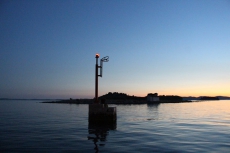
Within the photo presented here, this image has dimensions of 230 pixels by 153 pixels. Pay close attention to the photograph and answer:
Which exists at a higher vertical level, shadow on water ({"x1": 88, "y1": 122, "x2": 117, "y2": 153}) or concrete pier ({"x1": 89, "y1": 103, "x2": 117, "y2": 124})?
concrete pier ({"x1": 89, "y1": 103, "x2": 117, "y2": 124})

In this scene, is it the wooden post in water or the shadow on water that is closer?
the shadow on water

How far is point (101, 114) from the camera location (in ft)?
84.8

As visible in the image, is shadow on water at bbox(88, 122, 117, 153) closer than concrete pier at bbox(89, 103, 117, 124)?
Yes

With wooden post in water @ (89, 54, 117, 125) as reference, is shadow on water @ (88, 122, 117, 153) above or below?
below

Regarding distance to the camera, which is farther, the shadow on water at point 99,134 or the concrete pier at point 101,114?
the concrete pier at point 101,114

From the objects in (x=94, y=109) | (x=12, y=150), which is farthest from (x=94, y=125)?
(x=12, y=150)

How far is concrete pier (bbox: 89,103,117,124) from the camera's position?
84.0 feet

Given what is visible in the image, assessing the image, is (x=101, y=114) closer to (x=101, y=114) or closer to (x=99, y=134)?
(x=101, y=114)

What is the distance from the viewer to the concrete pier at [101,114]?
2559 centimetres

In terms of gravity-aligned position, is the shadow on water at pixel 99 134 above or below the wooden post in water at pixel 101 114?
below

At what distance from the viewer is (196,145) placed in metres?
16.0

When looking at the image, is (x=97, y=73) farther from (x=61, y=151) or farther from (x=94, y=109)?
(x=61, y=151)

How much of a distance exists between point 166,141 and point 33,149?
936 cm

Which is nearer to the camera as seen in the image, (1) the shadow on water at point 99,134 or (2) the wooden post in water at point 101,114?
(1) the shadow on water at point 99,134
